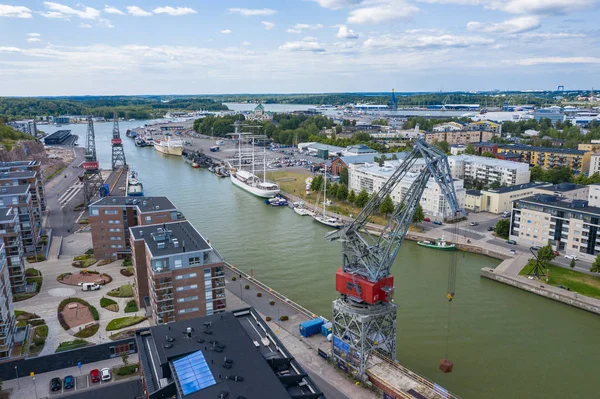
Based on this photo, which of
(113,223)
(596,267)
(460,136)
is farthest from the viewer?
(460,136)

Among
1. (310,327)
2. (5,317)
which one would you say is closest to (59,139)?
(5,317)

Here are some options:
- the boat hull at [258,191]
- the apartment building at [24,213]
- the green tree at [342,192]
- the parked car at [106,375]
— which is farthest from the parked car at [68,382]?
the boat hull at [258,191]

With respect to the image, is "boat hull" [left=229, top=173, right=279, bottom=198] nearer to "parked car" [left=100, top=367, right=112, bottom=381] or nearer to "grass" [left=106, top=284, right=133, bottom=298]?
"grass" [left=106, top=284, right=133, bottom=298]

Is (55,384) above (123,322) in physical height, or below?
below

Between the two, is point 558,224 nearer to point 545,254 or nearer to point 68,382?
point 545,254

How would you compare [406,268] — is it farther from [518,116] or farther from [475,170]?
[518,116]

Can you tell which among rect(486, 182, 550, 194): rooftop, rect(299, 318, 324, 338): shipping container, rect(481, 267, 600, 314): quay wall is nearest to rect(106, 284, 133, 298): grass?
rect(299, 318, 324, 338): shipping container

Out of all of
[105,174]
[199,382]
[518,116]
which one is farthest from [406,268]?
[518,116]
